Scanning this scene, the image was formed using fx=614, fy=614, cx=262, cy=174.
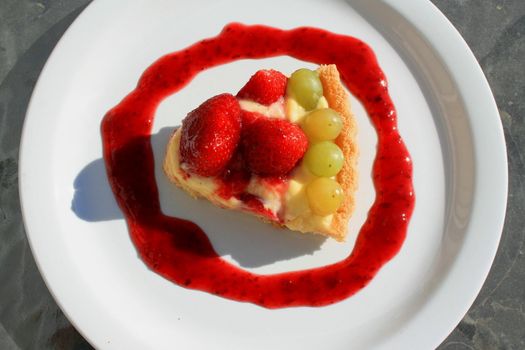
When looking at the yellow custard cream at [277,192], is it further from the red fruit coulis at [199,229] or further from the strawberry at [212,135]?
the red fruit coulis at [199,229]

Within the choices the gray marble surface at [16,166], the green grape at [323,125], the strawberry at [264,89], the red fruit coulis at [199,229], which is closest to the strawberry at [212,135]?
the strawberry at [264,89]

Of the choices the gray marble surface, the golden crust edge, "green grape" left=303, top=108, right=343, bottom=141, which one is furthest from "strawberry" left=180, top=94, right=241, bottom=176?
the gray marble surface

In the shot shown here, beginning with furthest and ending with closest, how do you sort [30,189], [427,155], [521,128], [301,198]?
[521,128], [427,155], [30,189], [301,198]

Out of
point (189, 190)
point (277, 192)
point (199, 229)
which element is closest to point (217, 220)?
point (199, 229)

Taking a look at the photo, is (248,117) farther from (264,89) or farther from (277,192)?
(277,192)

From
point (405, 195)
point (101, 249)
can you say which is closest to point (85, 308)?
point (101, 249)

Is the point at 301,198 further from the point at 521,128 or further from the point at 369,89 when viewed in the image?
the point at 521,128

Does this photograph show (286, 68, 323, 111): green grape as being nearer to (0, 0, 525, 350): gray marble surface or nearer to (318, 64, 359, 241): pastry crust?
(318, 64, 359, 241): pastry crust
